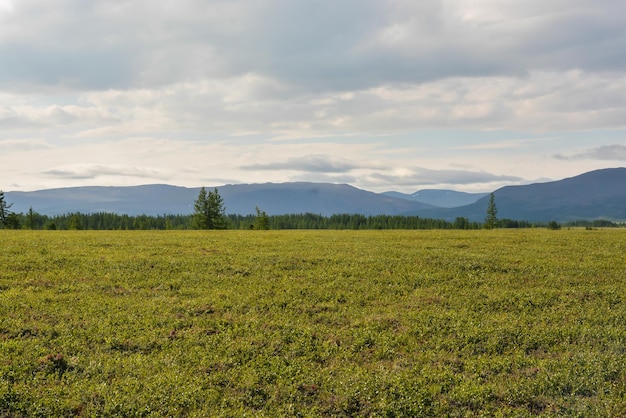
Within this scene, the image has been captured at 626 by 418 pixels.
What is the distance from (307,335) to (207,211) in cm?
8508

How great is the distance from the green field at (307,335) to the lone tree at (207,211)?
67.5m

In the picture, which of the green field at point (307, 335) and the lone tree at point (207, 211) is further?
the lone tree at point (207, 211)

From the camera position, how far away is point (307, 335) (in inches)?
600

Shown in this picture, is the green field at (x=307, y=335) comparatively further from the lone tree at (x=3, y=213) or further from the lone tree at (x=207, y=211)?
the lone tree at (x=3, y=213)

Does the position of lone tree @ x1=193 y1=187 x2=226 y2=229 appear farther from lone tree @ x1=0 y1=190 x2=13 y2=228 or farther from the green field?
the green field

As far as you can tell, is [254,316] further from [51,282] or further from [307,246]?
[307,246]

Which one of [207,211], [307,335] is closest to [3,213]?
[207,211]

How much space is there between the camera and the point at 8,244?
30.3 meters

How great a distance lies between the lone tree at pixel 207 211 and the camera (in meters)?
95.0

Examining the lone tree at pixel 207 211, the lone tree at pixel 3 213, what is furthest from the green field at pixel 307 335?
the lone tree at pixel 3 213

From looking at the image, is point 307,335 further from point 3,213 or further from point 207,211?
point 3,213

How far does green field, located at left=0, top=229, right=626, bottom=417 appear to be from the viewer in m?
11.0

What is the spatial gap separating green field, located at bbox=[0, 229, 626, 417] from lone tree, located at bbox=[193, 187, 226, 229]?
2656 inches

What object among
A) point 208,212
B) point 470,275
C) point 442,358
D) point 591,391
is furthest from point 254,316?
point 208,212
